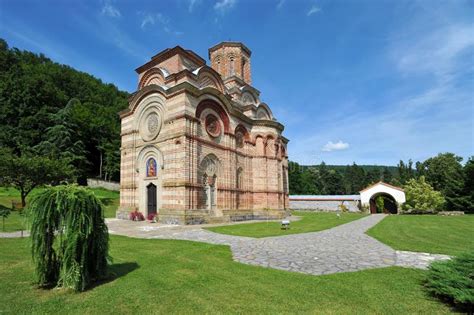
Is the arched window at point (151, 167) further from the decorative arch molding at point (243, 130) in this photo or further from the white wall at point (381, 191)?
the white wall at point (381, 191)

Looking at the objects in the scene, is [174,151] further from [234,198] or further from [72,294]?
[72,294]

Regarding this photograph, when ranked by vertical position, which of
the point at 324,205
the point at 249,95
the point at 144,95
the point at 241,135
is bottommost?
the point at 324,205

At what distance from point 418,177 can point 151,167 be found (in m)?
57.4

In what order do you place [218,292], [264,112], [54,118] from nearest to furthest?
[218,292], [264,112], [54,118]

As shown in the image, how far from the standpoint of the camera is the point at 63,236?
17.2ft

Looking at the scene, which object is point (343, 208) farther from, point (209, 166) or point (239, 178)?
point (209, 166)

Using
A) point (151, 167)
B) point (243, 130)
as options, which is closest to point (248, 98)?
point (243, 130)

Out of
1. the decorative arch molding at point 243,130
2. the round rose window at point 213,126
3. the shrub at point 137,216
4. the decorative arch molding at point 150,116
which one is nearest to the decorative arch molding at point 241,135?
the decorative arch molding at point 243,130

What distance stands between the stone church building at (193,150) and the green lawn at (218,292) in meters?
11.7

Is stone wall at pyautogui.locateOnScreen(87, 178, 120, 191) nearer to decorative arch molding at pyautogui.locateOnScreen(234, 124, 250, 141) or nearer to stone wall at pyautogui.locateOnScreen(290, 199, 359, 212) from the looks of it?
decorative arch molding at pyautogui.locateOnScreen(234, 124, 250, 141)

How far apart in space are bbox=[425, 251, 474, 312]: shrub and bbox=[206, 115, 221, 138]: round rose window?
58.6 feet

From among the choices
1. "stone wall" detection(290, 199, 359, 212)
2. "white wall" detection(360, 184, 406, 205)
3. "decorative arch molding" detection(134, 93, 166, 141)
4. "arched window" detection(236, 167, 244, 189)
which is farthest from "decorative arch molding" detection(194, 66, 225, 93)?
"white wall" detection(360, 184, 406, 205)

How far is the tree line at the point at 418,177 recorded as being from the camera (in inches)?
1378

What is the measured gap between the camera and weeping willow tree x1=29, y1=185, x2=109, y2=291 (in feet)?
16.8
